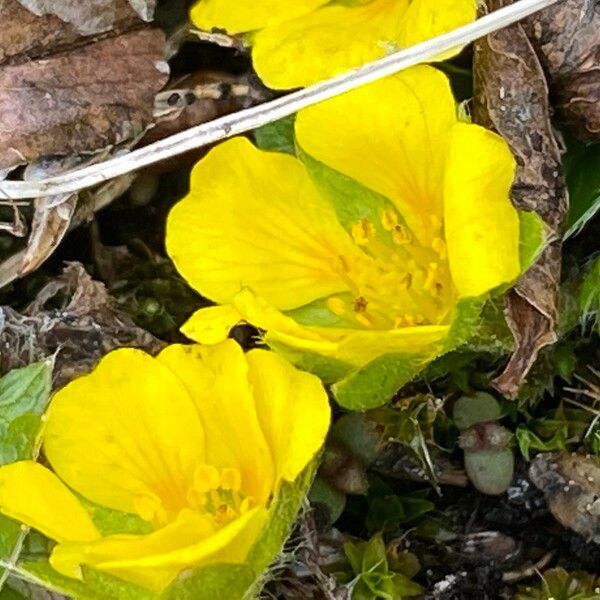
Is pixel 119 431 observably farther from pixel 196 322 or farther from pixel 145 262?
pixel 145 262

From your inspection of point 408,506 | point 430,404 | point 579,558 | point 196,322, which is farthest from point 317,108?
point 579,558

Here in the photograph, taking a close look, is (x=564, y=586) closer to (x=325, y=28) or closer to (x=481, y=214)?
(x=481, y=214)

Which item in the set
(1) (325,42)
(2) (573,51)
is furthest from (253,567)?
(2) (573,51)

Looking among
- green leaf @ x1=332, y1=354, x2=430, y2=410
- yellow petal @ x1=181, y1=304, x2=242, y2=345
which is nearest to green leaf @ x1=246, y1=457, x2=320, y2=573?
green leaf @ x1=332, y1=354, x2=430, y2=410

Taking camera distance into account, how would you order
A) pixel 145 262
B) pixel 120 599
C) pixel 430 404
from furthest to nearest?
pixel 145 262, pixel 430 404, pixel 120 599

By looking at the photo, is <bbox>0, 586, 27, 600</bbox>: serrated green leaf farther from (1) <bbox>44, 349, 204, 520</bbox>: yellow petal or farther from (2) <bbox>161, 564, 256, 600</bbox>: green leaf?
(2) <bbox>161, 564, 256, 600</bbox>: green leaf

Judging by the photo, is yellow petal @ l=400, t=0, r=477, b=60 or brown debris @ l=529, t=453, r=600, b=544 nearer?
yellow petal @ l=400, t=0, r=477, b=60
